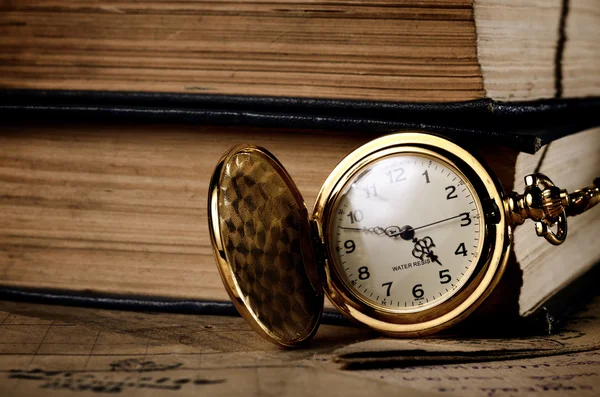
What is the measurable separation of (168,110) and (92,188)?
259 mm

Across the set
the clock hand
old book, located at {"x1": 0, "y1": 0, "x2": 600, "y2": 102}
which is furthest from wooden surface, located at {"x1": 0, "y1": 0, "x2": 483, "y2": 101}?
the clock hand

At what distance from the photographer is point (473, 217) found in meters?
1.06

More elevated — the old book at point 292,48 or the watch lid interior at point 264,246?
the old book at point 292,48

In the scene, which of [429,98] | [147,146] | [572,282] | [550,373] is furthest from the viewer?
[572,282]

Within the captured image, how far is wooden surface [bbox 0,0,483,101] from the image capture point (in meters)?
1.17

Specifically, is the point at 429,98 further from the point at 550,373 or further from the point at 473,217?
the point at 550,373

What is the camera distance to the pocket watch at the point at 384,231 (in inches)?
41.0

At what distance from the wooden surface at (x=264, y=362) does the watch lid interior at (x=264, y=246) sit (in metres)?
0.05

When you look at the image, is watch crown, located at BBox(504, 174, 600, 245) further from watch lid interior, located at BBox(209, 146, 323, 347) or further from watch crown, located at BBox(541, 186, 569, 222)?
watch lid interior, located at BBox(209, 146, 323, 347)

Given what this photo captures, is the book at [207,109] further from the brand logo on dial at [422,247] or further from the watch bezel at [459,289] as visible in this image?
the brand logo on dial at [422,247]

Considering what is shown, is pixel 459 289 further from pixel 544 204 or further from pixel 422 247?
pixel 544 204

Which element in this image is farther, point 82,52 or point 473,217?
point 82,52

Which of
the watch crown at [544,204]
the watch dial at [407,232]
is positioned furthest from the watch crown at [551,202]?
the watch dial at [407,232]

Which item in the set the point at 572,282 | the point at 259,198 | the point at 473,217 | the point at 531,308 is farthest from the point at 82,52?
the point at 572,282
